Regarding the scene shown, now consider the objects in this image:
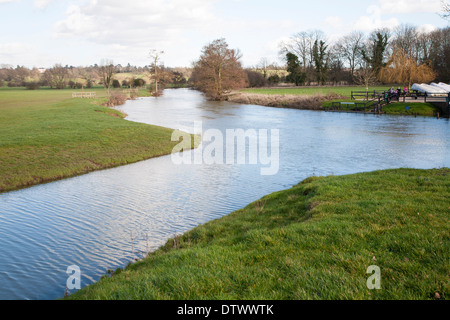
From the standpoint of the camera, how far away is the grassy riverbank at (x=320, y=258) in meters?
3.93

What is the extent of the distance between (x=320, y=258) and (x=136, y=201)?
830cm

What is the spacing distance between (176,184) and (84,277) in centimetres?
725

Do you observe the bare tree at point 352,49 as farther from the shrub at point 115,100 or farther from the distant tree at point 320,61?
the shrub at point 115,100

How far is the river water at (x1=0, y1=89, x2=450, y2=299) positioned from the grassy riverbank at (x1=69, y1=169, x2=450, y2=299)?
1868mm

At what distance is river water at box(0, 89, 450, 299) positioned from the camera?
7473 millimetres

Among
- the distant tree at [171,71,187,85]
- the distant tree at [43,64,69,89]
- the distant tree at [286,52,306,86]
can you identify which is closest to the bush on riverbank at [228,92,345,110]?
the distant tree at [286,52,306,86]

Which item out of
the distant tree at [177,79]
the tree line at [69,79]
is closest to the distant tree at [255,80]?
the tree line at [69,79]

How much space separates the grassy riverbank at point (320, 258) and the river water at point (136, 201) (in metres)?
1.87

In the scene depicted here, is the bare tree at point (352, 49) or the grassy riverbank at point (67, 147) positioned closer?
the grassy riverbank at point (67, 147)

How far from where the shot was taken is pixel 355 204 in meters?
7.21

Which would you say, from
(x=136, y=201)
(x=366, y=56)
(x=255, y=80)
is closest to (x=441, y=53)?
(x=366, y=56)

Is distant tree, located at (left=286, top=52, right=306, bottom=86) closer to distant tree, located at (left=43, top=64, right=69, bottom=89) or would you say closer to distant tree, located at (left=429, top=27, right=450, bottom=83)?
distant tree, located at (left=429, top=27, right=450, bottom=83)
